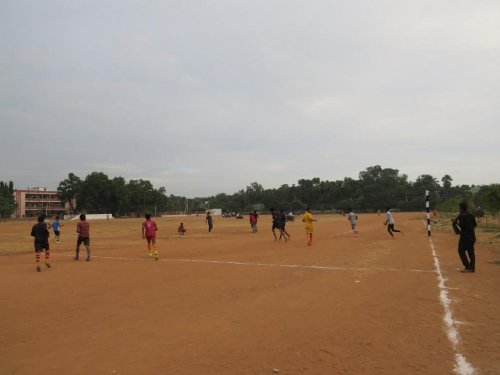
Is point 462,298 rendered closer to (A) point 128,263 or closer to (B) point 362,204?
(A) point 128,263

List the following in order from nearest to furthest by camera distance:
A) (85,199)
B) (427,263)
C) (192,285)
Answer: (192,285) < (427,263) < (85,199)

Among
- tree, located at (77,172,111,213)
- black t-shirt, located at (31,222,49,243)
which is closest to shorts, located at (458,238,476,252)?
black t-shirt, located at (31,222,49,243)

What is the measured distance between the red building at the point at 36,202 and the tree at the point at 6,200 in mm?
14027

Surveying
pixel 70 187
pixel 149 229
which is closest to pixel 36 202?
pixel 70 187

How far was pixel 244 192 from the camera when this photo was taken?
574ft

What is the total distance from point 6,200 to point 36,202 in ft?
117

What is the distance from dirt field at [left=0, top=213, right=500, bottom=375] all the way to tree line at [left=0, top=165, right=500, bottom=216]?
66337 mm

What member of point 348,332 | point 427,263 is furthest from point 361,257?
point 348,332

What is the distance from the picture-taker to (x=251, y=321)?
21.5 feet

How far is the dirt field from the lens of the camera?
487cm

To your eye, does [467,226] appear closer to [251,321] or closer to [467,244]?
[467,244]

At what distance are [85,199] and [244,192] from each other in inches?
2999

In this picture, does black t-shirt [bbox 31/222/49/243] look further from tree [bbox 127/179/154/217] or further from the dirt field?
tree [bbox 127/179/154/217]

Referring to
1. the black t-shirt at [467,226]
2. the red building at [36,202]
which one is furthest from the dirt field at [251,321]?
the red building at [36,202]
